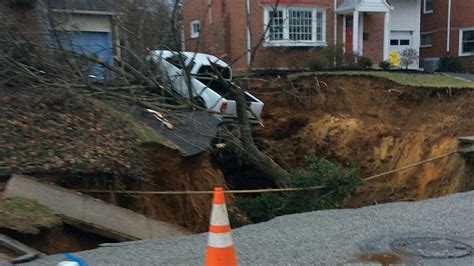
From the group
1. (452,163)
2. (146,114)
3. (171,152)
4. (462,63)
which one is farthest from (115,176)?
(462,63)

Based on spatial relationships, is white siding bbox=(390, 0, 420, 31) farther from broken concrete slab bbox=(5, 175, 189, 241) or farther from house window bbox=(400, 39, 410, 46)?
broken concrete slab bbox=(5, 175, 189, 241)

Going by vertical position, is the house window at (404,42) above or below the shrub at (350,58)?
above

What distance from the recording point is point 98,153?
26.3 feet

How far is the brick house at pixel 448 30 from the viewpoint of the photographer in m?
29.8

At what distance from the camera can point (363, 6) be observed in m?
24.9

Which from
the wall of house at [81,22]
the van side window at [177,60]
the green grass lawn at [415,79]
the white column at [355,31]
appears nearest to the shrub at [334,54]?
the white column at [355,31]

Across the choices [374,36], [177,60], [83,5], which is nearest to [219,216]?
[177,60]

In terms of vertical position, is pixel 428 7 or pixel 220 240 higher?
pixel 428 7

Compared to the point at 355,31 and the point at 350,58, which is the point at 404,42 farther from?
the point at 350,58

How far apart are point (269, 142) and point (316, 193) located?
6.10 metres

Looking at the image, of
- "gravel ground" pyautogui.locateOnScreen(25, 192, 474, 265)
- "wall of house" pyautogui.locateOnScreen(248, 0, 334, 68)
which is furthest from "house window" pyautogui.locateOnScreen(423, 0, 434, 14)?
"gravel ground" pyautogui.locateOnScreen(25, 192, 474, 265)

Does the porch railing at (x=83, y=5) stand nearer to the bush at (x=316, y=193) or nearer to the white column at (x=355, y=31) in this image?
the bush at (x=316, y=193)

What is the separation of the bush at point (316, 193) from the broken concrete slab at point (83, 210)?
10.7 ft

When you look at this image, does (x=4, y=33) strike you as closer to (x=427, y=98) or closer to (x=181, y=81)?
(x=181, y=81)
